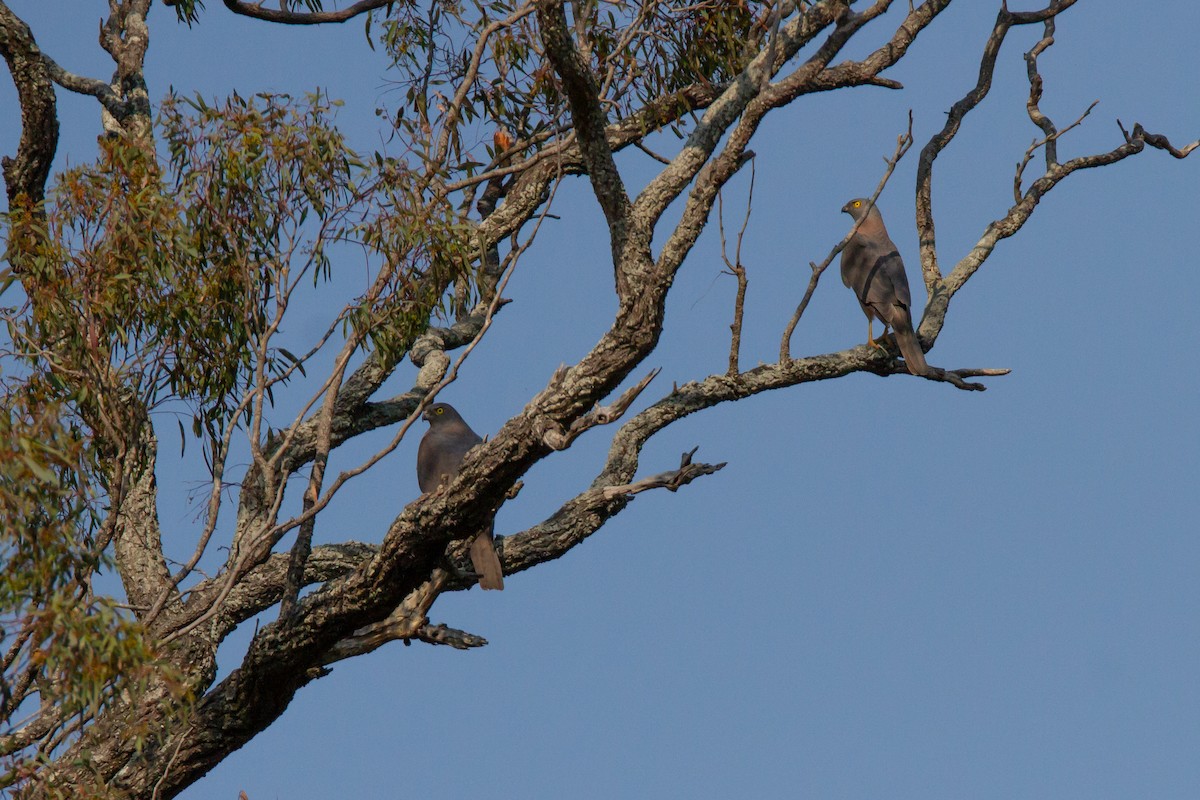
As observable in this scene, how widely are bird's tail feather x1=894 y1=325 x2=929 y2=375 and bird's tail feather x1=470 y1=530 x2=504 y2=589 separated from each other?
7.75 ft

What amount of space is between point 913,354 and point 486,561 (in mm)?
2480

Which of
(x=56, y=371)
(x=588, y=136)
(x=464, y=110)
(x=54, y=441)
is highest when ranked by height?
(x=464, y=110)

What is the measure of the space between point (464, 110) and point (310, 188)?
212 centimetres

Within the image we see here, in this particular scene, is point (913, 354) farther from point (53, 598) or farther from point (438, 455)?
point (53, 598)

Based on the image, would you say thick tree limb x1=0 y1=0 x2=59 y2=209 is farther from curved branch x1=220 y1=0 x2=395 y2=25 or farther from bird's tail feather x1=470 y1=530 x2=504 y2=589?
bird's tail feather x1=470 y1=530 x2=504 y2=589

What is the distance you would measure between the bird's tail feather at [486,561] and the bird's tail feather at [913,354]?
2362 mm

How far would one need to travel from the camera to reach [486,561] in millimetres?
6203

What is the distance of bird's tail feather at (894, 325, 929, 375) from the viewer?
281 inches

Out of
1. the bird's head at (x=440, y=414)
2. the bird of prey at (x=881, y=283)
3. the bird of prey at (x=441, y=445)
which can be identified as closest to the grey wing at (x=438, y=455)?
the bird of prey at (x=441, y=445)

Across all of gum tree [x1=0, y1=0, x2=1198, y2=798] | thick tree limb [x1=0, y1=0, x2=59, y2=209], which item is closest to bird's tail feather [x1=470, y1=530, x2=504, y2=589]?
gum tree [x1=0, y1=0, x2=1198, y2=798]

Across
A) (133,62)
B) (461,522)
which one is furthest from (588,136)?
(133,62)

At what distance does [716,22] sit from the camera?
8.62 m

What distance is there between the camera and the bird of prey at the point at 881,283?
23.8 feet

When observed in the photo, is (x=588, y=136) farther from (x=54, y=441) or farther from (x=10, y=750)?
(x=10, y=750)
